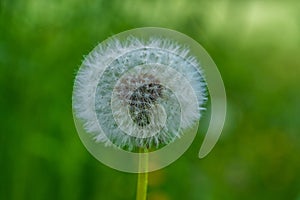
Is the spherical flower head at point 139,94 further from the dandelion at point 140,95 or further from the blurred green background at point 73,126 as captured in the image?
the blurred green background at point 73,126

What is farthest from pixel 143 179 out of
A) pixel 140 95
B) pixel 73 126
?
pixel 73 126

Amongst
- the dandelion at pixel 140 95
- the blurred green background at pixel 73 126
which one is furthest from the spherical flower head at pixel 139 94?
the blurred green background at pixel 73 126

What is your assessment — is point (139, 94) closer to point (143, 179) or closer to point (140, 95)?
point (140, 95)

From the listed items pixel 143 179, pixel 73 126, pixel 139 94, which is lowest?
pixel 143 179

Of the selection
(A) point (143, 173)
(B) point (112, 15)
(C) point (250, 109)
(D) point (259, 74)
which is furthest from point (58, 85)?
(A) point (143, 173)

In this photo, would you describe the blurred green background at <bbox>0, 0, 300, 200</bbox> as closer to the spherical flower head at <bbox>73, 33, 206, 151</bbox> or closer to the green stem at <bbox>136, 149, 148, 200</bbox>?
the spherical flower head at <bbox>73, 33, 206, 151</bbox>

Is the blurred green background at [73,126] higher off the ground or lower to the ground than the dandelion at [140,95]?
higher
